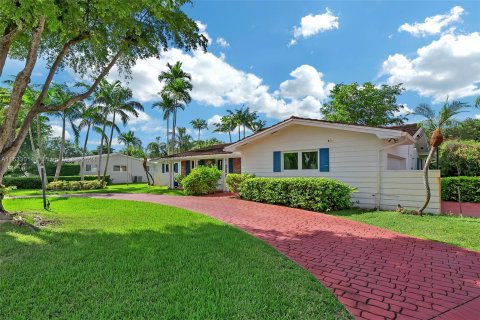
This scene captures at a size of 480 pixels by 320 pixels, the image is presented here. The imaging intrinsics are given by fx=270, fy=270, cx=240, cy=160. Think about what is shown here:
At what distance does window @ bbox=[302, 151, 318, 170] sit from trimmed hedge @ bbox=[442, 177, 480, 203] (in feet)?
23.1

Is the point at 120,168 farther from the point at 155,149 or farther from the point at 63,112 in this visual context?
the point at 155,149

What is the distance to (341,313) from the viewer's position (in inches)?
120

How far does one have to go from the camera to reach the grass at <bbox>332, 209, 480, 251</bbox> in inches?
263

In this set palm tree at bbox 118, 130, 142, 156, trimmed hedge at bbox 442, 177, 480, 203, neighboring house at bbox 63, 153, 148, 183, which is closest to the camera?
trimmed hedge at bbox 442, 177, 480, 203

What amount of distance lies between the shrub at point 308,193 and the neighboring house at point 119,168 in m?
30.3

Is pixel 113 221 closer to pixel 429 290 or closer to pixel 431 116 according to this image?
pixel 429 290

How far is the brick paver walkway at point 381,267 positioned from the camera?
334cm

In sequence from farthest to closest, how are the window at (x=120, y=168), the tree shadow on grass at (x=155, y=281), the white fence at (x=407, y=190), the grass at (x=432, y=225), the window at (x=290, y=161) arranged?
the window at (x=120, y=168), the window at (x=290, y=161), the white fence at (x=407, y=190), the grass at (x=432, y=225), the tree shadow on grass at (x=155, y=281)

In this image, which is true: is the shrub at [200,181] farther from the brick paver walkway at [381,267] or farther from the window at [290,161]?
the brick paver walkway at [381,267]

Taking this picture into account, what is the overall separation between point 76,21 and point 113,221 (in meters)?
5.51

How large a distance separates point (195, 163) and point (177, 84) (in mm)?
9410

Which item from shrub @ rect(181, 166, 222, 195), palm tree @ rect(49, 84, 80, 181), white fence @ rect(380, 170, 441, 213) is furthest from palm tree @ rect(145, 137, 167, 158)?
white fence @ rect(380, 170, 441, 213)

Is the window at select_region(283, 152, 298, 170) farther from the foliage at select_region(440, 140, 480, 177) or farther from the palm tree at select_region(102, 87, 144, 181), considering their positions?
the palm tree at select_region(102, 87, 144, 181)

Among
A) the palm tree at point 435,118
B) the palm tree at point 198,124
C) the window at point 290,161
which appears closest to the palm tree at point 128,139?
the palm tree at point 198,124
